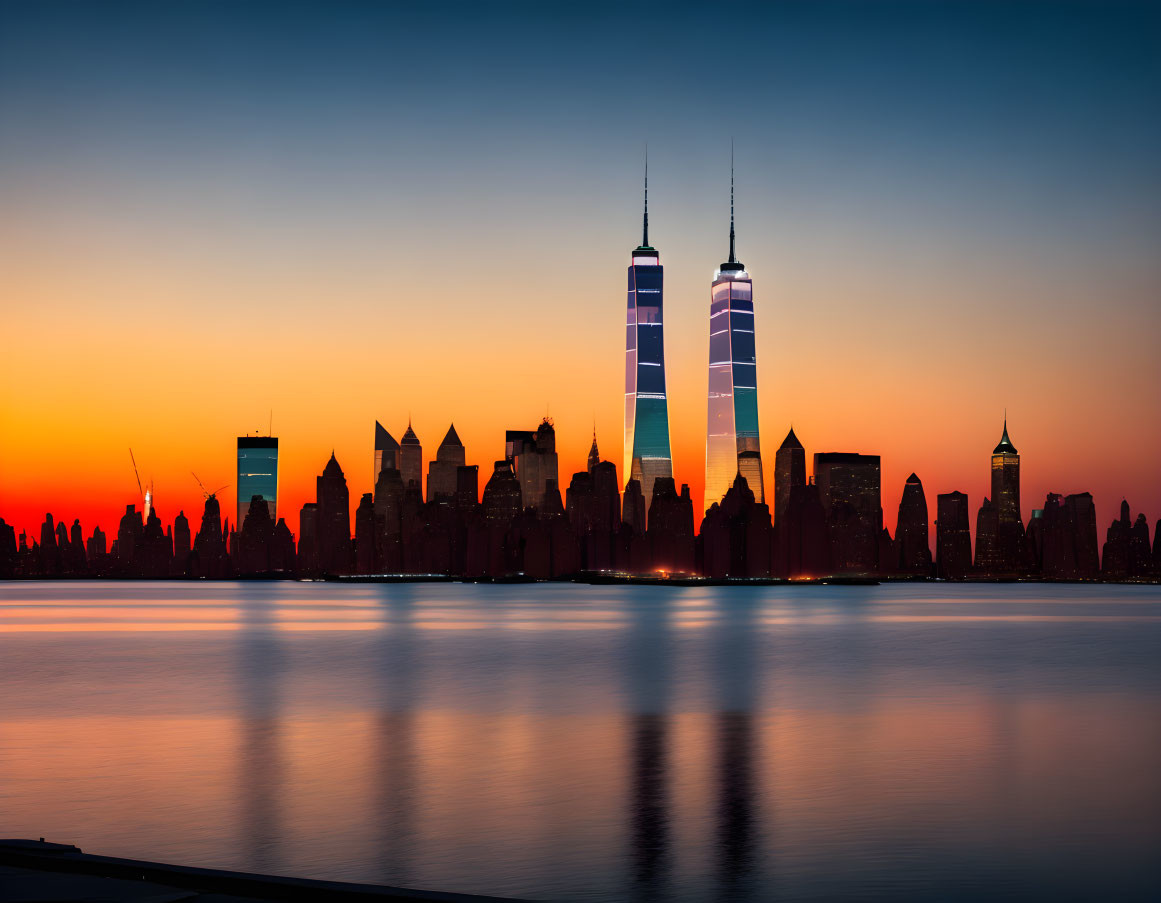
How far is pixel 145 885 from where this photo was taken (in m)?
18.2

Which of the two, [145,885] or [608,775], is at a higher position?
[145,885]

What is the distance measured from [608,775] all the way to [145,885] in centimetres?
2194

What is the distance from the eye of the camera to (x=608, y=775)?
1524 inches

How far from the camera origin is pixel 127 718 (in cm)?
5406

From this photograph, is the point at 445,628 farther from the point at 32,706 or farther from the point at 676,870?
the point at 676,870

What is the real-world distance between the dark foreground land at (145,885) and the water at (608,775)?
20.9 feet

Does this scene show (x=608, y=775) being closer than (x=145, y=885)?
No

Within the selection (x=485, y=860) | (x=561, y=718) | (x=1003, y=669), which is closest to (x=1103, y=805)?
(x=485, y=860)

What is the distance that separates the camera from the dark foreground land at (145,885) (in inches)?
675

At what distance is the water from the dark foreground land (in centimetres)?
637

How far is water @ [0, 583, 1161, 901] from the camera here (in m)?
26.2

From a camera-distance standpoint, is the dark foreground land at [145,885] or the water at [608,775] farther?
the water at [608,775]

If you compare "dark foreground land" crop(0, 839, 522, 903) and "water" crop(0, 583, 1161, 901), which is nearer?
"dark foreground land" crop(0, 839, 522, 903)

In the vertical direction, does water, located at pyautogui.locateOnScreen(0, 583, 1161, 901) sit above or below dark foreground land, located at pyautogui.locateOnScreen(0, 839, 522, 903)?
below
